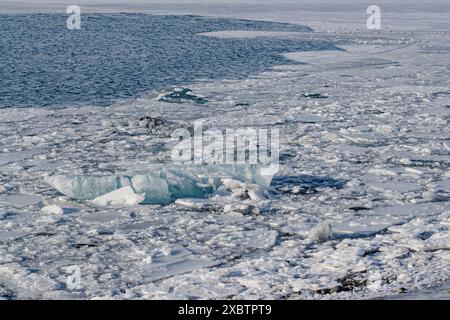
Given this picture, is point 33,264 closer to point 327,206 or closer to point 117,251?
point 117,251

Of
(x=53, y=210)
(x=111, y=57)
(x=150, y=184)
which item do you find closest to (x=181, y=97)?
(x=111, y=57)

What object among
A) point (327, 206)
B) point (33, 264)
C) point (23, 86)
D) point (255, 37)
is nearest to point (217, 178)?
point (327, 206)

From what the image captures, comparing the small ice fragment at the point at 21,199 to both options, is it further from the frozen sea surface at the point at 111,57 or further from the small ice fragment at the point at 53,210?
the frozen sea surface at the point at 111,57

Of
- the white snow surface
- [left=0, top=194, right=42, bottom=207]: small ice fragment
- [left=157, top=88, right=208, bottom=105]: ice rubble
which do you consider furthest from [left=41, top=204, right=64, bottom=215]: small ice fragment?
[left=157, top=88, right=208, bottom=105]: ice rubble

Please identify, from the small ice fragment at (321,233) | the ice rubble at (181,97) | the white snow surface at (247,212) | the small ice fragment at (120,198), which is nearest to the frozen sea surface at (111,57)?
the ice rubble at (181,97)

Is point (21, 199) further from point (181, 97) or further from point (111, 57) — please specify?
point (111, 57)

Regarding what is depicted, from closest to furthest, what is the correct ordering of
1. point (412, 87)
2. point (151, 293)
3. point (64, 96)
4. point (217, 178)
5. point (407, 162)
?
point (151, 293) → point (217, 178) → point (407, 162) → point (64, 96) → point (412, 87)
